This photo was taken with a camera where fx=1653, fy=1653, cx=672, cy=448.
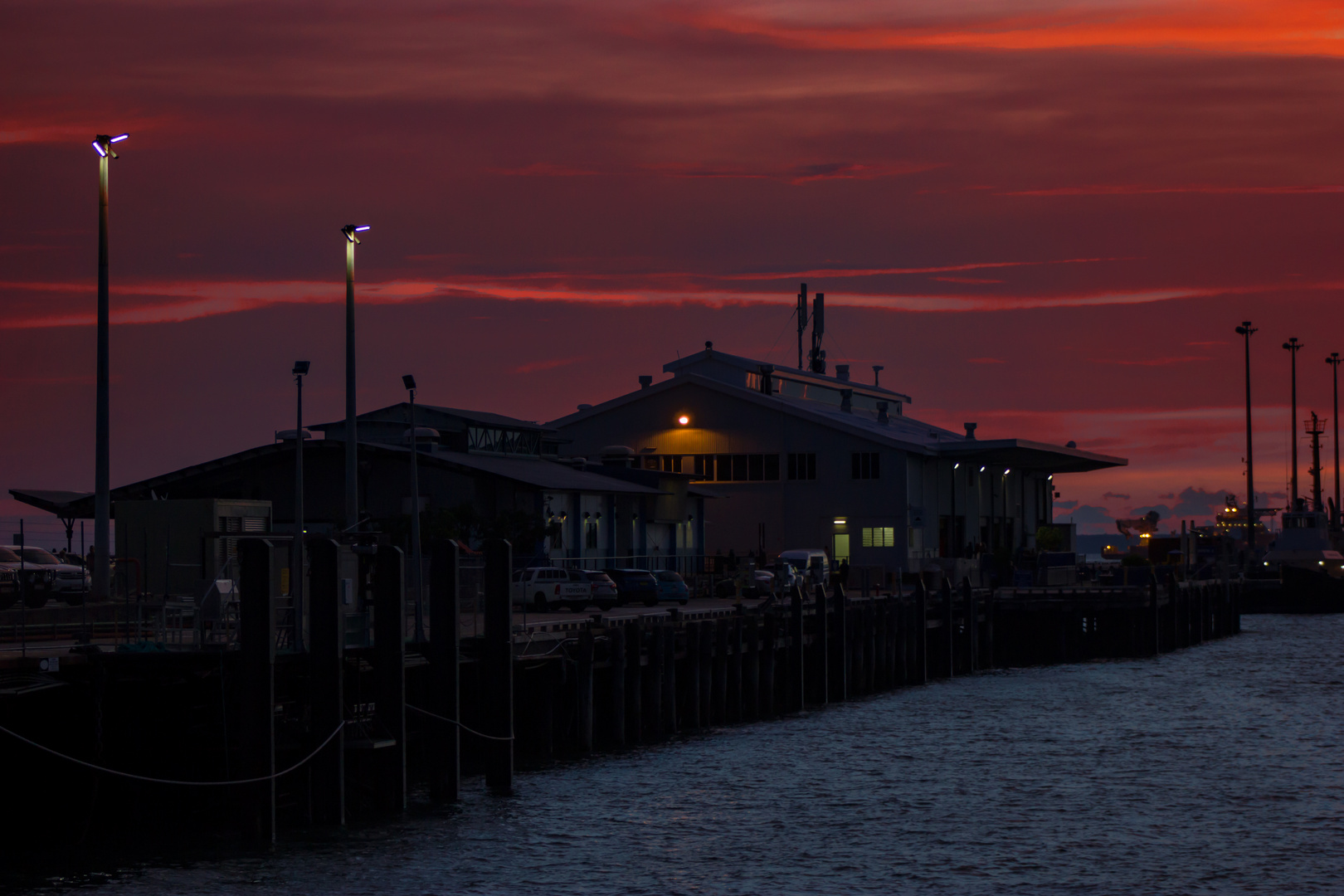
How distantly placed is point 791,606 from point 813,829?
18820mm

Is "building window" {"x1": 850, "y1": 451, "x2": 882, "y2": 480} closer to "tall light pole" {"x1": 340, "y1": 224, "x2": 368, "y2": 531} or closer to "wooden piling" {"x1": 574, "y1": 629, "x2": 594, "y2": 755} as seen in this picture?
"tall light pole" {"x1": 340, "y1": 224, "x2": 368, "y2": 531}

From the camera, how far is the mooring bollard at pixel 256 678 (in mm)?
23422

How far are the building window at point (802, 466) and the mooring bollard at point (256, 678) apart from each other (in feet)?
244

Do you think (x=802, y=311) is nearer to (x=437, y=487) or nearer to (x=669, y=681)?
(x=437, y=487)

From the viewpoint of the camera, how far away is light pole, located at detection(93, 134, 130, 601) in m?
33.0

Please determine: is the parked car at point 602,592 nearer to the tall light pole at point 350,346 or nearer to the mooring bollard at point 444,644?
the tall light pole at point 350,346

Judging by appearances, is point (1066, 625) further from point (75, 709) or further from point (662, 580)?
point (75, 709)

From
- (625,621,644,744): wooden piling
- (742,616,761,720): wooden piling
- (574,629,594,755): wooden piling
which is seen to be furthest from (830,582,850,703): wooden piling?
(574,629,594,755): wooden piling

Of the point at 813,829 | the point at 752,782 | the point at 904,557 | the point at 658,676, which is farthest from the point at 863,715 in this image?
the point at 904,557

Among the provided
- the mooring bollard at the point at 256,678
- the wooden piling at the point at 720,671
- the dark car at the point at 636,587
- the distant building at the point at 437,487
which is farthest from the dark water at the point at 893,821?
the distant building at the point at 437,487

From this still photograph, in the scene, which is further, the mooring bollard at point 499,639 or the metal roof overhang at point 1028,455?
the metal roof overhang at point 1028,455

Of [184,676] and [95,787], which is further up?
[184,676]

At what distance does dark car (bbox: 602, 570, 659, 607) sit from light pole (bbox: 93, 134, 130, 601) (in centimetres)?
3268

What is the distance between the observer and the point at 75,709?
24.6 metres
